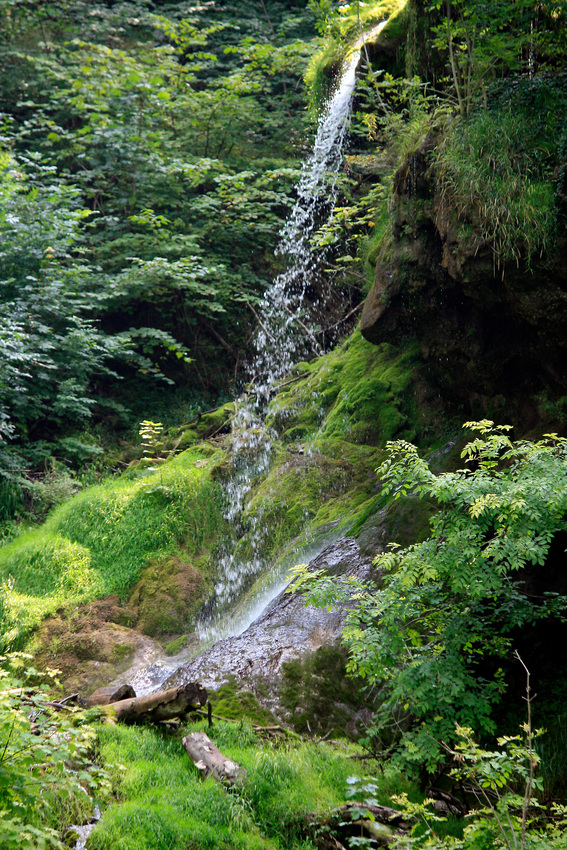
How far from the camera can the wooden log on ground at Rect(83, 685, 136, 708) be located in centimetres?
479

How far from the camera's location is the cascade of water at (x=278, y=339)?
7652 millimetres

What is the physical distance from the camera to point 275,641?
5285 millimetres

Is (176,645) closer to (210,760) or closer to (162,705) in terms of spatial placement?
(162,705)

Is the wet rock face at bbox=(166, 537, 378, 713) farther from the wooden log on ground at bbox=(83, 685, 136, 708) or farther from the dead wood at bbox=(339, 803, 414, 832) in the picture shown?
the dead wood at bbox=(339, 803, 414, 832)

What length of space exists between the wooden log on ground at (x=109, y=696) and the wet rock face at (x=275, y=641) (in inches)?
19.3

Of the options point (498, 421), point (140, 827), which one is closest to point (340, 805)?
point (140, 827)

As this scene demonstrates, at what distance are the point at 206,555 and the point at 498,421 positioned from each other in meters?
4.34

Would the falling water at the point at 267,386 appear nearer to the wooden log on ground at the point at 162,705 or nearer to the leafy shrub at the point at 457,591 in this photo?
the wooden log on ground at the point at 162,705

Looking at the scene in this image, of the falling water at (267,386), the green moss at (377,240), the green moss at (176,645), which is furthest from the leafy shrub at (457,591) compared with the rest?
the green moss at (377,240)

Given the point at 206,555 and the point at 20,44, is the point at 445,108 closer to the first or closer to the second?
the point at 206,555

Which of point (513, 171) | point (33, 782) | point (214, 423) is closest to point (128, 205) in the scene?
point (214, 423)

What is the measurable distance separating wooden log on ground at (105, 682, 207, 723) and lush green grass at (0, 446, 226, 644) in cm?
310

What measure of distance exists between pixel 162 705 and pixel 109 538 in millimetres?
4478

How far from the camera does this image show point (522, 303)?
540cm
